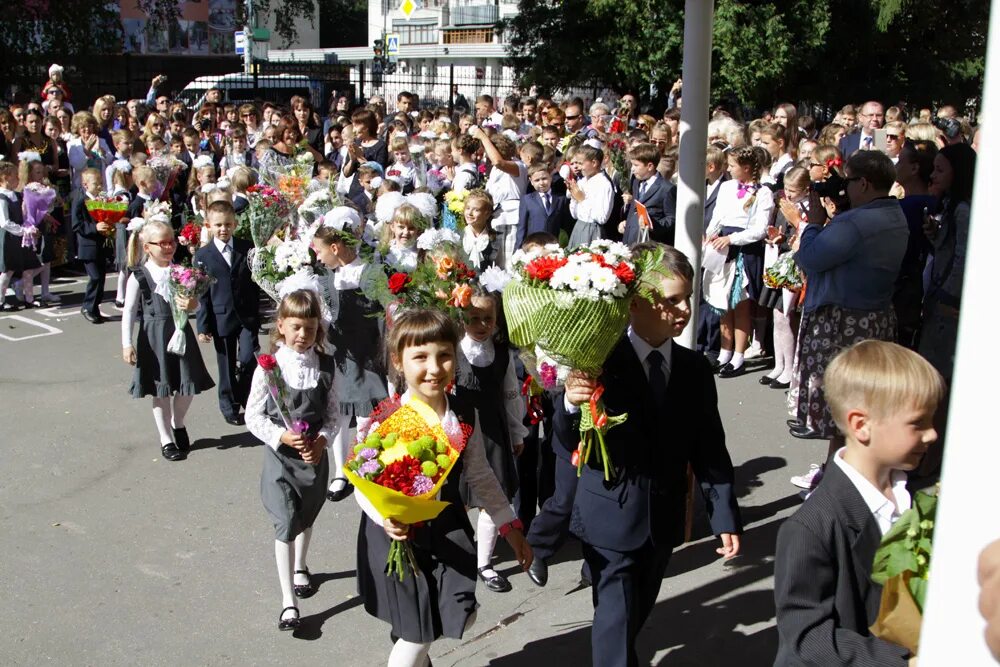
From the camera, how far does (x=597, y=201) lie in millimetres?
9156

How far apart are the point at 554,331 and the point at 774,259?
5306 millimetres

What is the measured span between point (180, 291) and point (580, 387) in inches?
160

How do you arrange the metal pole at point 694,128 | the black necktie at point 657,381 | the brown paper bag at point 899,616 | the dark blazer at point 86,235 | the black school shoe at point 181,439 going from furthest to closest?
the dark blazer at point 86,235, the black school shoe at point 181,439, the metal pole at point 694,128, the black necktie at point 657,381, the brown paper bag at point 899,616

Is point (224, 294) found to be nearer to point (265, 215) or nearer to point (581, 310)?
point (265, 215)

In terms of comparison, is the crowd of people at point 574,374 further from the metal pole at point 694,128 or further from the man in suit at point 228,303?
the metal pole at point 694,128

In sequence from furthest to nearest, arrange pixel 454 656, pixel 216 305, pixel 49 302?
pixel 49 302
pixel 216 305
pixel 454 656

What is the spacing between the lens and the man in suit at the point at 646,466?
12.7ft

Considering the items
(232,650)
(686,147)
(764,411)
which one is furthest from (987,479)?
(764,411)

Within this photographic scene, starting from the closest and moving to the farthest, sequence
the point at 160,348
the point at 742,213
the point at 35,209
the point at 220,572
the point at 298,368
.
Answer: the point at 298,368
the point at 220,572
the point at 160,348
the point at 742,213
the point at 35,209

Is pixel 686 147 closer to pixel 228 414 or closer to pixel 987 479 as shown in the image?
pixel 228 414

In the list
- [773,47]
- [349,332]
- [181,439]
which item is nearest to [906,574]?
[349,332]

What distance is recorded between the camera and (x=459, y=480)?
404 cm

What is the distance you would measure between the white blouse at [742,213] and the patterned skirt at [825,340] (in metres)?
2.38

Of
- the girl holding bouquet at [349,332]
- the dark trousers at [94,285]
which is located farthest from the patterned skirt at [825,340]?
the dark trousers at [94,285]
